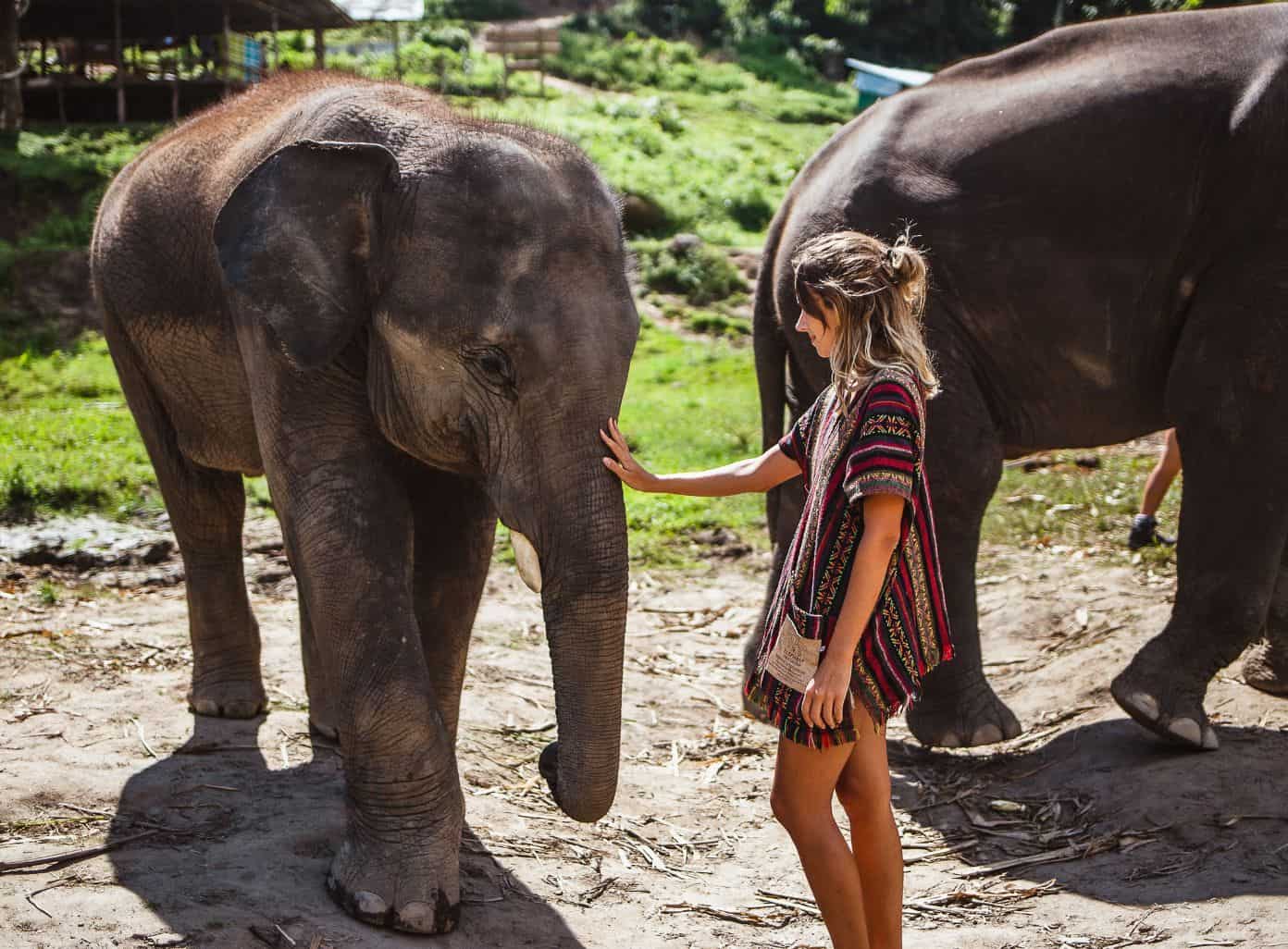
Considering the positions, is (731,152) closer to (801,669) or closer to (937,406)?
(937,406)

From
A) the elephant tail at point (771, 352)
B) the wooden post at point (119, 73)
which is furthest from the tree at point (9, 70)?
the elephant tail at point (771, 352)

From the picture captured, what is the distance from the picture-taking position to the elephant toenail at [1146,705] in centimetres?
452

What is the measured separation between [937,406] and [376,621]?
2.12 meters

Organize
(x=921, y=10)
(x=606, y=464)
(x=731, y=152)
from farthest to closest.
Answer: (x=921, y=10), (x=731, y=152), (x=606, y=464)

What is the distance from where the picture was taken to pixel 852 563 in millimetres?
2951

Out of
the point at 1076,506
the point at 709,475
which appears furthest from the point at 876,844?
the point at 1076,506

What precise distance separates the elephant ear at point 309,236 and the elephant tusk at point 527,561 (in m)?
0.62

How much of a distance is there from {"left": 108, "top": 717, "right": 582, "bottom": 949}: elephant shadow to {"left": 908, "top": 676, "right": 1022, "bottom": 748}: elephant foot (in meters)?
1.63

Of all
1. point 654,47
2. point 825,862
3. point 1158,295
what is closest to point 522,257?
point 825,862

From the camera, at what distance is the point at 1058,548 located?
24.0ft

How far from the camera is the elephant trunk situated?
3254mm

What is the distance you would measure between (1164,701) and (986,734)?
58 centimetres

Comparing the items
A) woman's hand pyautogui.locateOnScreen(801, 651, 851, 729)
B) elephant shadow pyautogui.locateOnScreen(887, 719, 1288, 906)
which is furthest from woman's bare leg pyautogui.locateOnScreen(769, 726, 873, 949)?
elephant shadow pyautogui.locateOnScreen(887, 719, 1288, 906)

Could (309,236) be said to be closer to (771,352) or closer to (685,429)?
(771,352)
